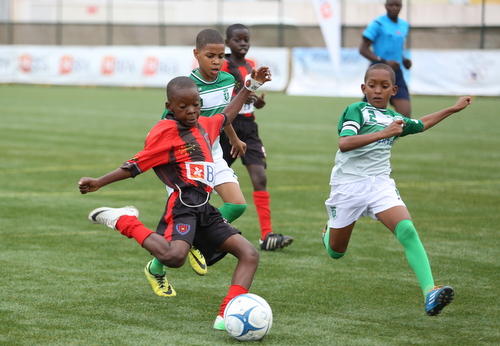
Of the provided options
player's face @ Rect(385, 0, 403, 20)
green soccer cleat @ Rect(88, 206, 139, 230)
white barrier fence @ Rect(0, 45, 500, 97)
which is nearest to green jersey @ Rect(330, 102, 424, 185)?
green soccer cleat @ Rect(88, 206, 139, 230)

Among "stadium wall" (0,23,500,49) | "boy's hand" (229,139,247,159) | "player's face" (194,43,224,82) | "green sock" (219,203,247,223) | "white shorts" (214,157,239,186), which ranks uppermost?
A: "stadium wall" (0,23,500,49)

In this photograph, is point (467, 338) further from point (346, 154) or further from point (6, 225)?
point (6, 225)

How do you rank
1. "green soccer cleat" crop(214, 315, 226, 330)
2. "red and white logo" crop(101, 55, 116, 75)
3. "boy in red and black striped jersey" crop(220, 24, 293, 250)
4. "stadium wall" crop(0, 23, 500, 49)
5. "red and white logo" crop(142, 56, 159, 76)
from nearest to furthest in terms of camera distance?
"green soccer cleat" crop(214, 315, 226, 330)
"boy in red and black striped jersey" crop(220, 24, 293, 250)
"stadium wall" crop(0, 23, 500, 49)
"red and white logo" crop(142, 56, 159, 76)
"red and white logo" crop(101, 55, 116, 75)

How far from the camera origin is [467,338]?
507 cm

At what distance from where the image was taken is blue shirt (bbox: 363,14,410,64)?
40.1 ft

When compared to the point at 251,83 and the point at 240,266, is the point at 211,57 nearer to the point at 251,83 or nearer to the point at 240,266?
the point at 251,83

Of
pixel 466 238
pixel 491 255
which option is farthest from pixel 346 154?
pixel 466 238

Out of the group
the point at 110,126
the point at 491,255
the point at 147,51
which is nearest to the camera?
the point at 491,255

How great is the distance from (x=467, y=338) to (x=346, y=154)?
161 centimetres

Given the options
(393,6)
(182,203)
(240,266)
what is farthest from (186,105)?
(393,6)

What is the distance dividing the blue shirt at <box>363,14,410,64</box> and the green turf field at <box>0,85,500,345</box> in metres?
1.86

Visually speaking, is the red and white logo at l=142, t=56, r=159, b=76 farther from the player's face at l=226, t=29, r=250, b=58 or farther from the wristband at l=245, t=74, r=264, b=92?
the wristband at l=245, t=74, r=264, b=92

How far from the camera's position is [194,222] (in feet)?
17.9

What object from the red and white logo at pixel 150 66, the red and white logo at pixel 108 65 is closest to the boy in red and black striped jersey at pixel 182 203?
the red and white logo at pixel 150 66
